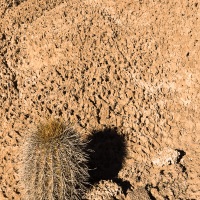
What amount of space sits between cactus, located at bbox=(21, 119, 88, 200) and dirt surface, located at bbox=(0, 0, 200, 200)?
1.46 feet

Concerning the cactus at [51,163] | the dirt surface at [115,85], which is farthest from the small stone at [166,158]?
the cactus at [51,163]

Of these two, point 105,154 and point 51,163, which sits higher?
point 105,154

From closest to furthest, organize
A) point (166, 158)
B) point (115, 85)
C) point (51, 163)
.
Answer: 1. point (51, 163)
2. point (166, 158)
3. point (115, 85)

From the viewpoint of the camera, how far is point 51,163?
289 cm

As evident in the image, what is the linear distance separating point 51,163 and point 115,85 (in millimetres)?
1945

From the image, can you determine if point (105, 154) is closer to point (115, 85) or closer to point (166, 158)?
point (166, 158)

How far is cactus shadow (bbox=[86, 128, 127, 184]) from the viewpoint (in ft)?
12.4

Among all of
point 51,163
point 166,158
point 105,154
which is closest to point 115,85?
point 105,154

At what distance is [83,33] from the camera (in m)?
5.07

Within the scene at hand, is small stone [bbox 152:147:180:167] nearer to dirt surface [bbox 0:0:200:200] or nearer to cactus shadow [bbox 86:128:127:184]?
dirt surface [bbox 0:0:200:200]

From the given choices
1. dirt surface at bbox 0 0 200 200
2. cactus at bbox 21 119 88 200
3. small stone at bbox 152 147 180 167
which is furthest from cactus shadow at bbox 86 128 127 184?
cactus at bbox 21 119 88 200

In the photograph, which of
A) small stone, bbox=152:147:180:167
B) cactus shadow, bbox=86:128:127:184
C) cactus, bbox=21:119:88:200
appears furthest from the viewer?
small stone, bbox=152:147:180:167

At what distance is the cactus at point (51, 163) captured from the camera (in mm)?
2912

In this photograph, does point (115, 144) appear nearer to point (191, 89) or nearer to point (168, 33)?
point (191, 89)
